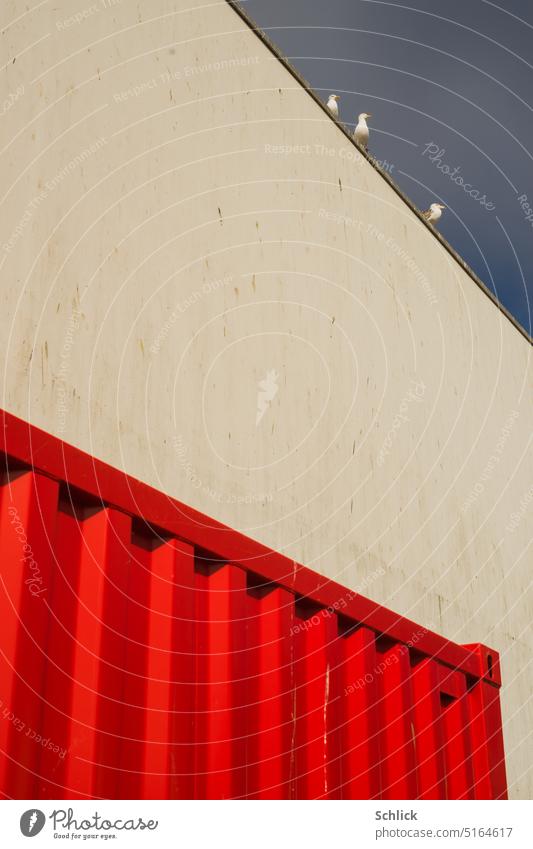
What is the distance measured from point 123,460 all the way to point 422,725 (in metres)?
1.70

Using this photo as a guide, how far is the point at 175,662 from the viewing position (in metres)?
2.90

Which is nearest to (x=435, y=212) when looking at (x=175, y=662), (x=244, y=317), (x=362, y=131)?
(x=362, y=131)

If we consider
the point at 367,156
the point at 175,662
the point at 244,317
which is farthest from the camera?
the point at 367,156

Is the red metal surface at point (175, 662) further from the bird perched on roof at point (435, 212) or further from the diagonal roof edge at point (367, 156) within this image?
the bird perched on roof at point (435, 212)

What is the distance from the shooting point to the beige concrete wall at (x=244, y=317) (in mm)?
3465

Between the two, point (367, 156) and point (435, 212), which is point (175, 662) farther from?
point (435, 212)

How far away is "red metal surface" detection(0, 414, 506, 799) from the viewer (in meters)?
2.50

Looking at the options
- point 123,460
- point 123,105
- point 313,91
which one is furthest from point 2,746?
point 313,91

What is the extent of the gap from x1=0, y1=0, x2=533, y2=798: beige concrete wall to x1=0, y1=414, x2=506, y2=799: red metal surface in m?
0.44

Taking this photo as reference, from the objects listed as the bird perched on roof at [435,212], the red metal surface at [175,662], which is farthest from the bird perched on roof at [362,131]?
the red metal surface at [175,662]

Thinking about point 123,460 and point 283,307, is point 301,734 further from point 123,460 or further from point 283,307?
point 283,307

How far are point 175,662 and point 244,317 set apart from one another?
6.12 feet

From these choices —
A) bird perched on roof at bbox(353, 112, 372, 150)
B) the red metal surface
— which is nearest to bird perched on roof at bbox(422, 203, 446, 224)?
bird perched on roof at bbox(353, 112, 372, 150)

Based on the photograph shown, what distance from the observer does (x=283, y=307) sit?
4.68 metres
